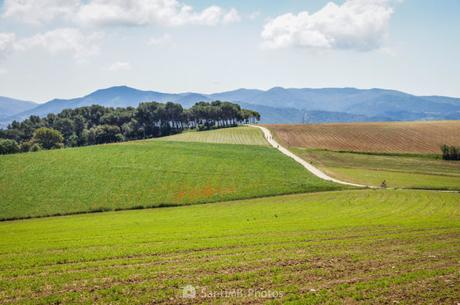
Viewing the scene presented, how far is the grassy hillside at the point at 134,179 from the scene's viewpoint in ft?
171

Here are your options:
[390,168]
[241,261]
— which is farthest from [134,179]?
[390,168]

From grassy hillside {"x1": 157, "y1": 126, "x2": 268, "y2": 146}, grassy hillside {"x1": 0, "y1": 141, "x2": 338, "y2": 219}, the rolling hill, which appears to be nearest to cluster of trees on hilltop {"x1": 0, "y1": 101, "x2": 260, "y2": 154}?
grassy hillside {"x1": 157, "y1": 126, "x2": 268, "y2": 146}

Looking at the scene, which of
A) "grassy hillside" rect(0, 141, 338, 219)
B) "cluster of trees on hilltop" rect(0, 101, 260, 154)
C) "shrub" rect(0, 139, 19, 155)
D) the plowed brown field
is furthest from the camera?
"cluster of trees on hilltop" rect(0, 101, 260, 154)

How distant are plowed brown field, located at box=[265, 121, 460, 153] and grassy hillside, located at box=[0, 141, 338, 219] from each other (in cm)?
3223

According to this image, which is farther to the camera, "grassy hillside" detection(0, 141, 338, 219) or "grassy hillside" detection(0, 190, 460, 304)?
"grassy hillside" detection(0, 141, 338, 219)

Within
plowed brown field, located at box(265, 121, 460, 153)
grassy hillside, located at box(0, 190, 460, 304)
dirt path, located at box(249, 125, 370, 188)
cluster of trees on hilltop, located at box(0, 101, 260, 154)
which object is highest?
cluster of trees on hilltop, located at box(0, 101, 260, 154)

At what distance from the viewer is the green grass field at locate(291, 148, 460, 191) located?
62938mm

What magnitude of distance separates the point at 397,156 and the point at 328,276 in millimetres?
86011

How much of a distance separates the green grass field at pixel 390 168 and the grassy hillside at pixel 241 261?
28.8m

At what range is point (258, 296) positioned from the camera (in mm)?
14617

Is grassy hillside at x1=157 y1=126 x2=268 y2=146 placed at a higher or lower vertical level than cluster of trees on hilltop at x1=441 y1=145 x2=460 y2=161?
higher

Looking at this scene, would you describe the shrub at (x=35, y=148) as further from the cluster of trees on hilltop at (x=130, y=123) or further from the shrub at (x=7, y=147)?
the cluster of trees on hilltop at (x=130, y=123)

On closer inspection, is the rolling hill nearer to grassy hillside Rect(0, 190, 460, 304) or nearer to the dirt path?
the dirt path

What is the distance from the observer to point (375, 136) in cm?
11675
